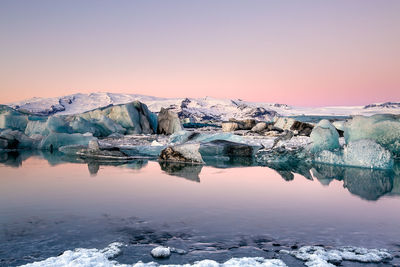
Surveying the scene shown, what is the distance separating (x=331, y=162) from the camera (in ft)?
20.7

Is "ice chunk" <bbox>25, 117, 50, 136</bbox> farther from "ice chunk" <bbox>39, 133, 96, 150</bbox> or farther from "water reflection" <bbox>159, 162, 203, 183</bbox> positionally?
"water reflection" <bbox>159, 162, 203, 183</bbox>

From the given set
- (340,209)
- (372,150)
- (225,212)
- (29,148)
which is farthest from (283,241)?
(29,148)

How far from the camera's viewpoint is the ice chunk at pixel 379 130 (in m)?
7.01

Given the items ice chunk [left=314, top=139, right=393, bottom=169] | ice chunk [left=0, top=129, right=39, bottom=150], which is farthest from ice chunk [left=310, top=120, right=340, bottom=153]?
ice chunk [left=0, top=129, right=39, bottom=150]

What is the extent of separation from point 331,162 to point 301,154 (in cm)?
80

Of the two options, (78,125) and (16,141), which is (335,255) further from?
(78,125)

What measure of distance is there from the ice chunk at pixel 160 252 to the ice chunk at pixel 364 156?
4.78m

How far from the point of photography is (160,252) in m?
1.98

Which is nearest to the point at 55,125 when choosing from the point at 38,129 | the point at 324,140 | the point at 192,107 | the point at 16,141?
the point at 38,129

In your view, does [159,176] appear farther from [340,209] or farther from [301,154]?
[301,154]

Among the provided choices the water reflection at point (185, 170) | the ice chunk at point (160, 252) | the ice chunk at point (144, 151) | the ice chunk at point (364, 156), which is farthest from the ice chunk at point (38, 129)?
the ice chunk at point (160, 252)

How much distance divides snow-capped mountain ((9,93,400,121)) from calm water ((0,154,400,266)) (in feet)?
122

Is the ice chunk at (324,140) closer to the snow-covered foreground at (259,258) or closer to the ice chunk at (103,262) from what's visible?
the snow-covered foreground at (259,258)

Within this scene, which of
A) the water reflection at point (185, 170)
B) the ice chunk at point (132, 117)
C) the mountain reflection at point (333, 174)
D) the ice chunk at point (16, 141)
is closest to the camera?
the mountain reflection at point (333, 174)
